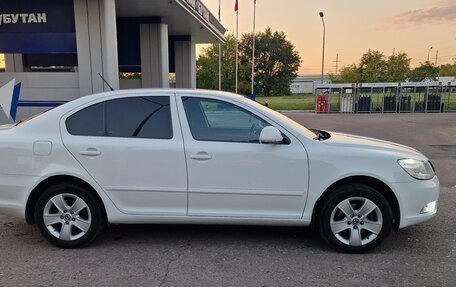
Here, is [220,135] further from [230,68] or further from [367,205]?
[230,68]

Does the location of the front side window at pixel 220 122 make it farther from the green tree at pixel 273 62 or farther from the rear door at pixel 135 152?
the green tree at pixel 273 62

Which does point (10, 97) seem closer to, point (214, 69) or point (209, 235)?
point (209, 235)

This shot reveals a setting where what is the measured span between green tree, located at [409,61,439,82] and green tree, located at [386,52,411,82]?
1237 mm

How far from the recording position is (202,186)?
385 cm

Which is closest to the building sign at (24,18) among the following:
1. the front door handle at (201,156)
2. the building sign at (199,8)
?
the building sign at (199,8)

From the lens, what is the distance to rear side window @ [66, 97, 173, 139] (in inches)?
155

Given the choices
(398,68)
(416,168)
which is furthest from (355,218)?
(398,68)

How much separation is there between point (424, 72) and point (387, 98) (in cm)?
3488

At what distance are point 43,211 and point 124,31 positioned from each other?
11423 mm

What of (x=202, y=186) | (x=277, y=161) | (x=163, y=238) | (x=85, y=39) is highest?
(x=85, y=39)

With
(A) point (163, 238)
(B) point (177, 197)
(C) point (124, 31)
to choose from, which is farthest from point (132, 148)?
(C) point (124, 31)

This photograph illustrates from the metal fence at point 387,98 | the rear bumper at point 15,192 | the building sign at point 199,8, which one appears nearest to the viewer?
the rear bumper at point 15,192

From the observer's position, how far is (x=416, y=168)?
3.84m

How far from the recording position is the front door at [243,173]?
377 cm
